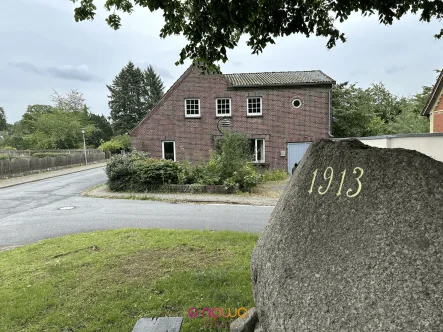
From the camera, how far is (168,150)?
20.9 meters

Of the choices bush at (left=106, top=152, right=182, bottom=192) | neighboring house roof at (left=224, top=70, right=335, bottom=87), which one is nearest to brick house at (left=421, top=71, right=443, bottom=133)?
neighboring house roof at (left=224, top=70, right=335, bottom=87)

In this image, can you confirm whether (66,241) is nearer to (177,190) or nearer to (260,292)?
(260,292)

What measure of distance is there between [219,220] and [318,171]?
6858 millimetres

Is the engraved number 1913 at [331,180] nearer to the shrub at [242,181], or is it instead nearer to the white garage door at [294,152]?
the shrub at [242,181]

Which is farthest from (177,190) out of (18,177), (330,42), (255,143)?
(18,177)

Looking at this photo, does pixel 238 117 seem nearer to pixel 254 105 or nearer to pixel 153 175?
pixel 254 105

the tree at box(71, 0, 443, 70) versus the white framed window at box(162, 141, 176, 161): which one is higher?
the tree at box(71, 0, 443, 70)

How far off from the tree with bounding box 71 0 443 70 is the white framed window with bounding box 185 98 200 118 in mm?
15434

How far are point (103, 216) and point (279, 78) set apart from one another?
51.3 ft

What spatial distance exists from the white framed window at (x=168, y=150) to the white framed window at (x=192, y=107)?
88.6 inches

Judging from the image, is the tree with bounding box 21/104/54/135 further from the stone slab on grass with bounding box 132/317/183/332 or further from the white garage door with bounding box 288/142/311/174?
the stone slab on grass with bounding box 132/317/183/332

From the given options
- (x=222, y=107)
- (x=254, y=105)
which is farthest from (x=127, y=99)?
(x=254, y=105)

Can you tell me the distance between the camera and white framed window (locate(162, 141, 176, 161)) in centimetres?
2077

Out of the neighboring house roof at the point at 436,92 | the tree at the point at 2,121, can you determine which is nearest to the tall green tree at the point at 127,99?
the tree at the point at 2,121
